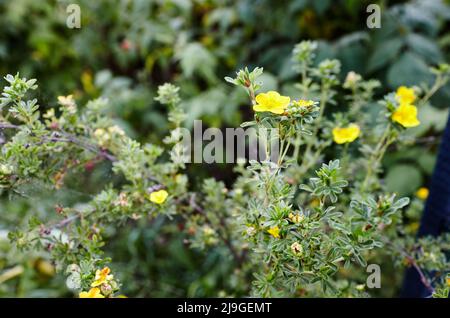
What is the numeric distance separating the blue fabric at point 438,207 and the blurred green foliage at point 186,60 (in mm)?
183

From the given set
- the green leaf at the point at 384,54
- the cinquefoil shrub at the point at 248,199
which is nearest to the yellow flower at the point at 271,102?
the cinquefoil shrub at the point at 248,199

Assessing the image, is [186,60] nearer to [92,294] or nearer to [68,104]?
[68,104]

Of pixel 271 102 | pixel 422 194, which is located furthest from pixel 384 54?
pixel 271 102

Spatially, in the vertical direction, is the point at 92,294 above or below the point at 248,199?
below

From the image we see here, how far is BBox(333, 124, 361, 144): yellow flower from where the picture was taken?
37.7 inches

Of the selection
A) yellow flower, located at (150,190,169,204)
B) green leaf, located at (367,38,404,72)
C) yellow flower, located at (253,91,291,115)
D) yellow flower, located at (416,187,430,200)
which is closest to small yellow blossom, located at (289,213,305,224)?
yellow flower, located at (253,91,291,115)

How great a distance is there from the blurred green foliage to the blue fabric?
0.60ft

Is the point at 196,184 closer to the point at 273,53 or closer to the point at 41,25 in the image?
the point at 273,53

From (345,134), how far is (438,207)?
0.95 feet

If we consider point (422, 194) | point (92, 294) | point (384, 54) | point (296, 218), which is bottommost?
point (92, 294)

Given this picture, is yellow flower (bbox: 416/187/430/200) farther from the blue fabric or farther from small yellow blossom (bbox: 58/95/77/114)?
small yellow blossom (bbox: 58/95/77/114)

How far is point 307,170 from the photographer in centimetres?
108

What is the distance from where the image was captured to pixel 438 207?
1074 millimetres
